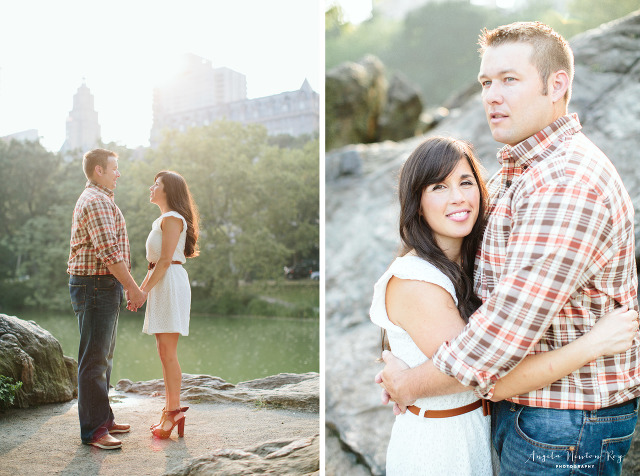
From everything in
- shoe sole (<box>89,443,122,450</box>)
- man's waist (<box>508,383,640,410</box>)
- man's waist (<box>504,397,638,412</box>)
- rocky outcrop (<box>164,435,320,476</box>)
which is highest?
man's waist (<box>508,383,640,410</box>)

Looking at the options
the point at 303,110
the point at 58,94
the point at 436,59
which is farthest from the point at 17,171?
the point at 436,59

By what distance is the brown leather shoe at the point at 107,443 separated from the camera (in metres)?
2.29

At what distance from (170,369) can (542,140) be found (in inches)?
70.3

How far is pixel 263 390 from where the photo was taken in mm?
2791

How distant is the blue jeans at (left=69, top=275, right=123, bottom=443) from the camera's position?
2.23 m

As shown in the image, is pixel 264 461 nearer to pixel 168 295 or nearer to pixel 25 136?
pixel 168 295

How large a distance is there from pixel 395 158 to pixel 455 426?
9.36 feet

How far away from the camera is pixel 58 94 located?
2.41m

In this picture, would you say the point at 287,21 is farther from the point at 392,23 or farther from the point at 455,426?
the point at 392,23

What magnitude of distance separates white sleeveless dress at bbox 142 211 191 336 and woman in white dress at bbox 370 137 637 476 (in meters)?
1.17

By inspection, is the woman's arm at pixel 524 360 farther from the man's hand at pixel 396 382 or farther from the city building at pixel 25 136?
the city building at pixel 25 136

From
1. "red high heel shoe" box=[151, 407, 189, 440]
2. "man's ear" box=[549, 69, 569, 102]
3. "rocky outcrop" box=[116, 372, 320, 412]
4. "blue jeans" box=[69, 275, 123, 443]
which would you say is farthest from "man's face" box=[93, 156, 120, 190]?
"man's ear" box=[549, 69, 569, 102]

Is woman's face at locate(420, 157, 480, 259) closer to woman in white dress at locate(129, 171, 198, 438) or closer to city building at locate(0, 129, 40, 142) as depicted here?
woman in white dress at locate(129, 171, 198, 438)

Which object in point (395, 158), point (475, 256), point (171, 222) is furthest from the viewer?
point (395, 158)
